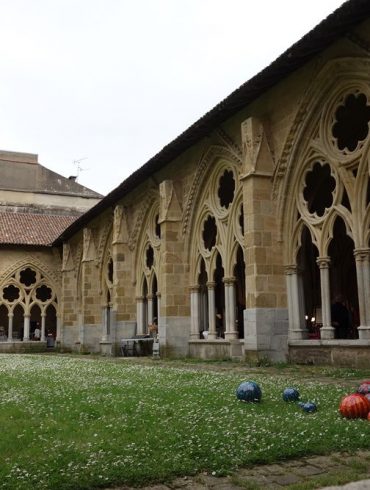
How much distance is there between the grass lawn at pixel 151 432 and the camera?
3.58 meters

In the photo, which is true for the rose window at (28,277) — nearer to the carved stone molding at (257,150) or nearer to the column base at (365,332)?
the carved stone molding at (257,150)

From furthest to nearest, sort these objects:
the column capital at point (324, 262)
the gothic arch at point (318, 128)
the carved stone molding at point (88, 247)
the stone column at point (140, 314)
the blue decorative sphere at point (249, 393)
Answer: the carved stone molding at point (88, 247)
the stone column at point (140, 314)
the column capital at point (324, 262)
the gothic arch at point (318, 128)
the blue decorative sphere at point (249, 393)

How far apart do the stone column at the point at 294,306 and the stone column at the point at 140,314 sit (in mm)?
8923

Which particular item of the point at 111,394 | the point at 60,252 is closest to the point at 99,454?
the point at 111,394

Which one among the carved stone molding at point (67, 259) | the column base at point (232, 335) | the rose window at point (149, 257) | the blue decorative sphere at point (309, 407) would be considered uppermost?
the carved stone molding at point (67, 259)

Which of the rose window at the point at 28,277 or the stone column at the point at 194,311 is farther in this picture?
the rose window at the point at 28,277

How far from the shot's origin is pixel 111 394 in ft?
22.5

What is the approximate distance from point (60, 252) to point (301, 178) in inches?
761

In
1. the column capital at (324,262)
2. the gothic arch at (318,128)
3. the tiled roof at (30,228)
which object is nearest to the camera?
the gothic arch at (318,128)

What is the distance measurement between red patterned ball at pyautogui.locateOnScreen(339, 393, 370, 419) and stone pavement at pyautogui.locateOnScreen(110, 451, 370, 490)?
1.11 m

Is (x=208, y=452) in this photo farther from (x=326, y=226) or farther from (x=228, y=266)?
(x=228, y=266)

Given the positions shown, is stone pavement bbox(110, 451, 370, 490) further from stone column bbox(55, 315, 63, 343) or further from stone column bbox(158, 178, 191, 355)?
stone column bbox(55, 315, 63, 343)

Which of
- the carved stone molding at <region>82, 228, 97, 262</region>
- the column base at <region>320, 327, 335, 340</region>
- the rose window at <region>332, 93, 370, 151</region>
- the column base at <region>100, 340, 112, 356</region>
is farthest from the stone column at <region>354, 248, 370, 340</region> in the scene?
the carved stone molding at <region>82, 228, 97, 262</region>

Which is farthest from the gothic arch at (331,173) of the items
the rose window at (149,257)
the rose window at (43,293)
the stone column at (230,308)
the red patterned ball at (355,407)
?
the rose window at (43,293)
